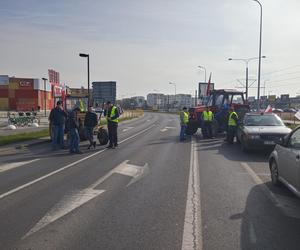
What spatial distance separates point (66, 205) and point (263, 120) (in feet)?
34.7

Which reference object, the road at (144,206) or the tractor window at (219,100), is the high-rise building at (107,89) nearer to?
the tractor window at (219,100)

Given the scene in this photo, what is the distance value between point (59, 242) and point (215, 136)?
16619mm

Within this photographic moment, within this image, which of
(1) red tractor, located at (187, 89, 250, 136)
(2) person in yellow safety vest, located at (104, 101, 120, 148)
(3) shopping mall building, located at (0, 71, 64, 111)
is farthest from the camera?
(3) shopping mall building, located at (0, 71, 64, 111)

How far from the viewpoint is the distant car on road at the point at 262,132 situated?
13.1 metres

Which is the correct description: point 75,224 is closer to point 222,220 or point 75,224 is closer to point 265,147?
point 222,220

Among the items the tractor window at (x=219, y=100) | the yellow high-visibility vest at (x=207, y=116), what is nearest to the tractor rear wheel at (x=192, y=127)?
the tractor window at (x=219, y=100)

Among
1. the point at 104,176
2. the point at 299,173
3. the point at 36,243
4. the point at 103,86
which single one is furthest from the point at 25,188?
the point at 103,86

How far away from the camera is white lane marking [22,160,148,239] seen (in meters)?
5.59

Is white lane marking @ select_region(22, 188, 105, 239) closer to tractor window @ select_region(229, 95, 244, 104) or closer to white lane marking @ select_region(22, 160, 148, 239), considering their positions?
white lane marking @ select_region(22, 160, 148, 239)

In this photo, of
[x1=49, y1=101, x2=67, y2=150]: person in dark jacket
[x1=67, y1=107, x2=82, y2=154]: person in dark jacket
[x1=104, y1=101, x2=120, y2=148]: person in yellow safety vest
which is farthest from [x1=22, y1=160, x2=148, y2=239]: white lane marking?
[x1=49, y1=101, x2=67, y2=150]: person in dark jacket

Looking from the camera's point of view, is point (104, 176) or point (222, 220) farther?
point (104, 176)

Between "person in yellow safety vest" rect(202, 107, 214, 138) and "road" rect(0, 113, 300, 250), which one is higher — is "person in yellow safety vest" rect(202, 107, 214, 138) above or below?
above

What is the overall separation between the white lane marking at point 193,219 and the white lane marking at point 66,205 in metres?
1.82

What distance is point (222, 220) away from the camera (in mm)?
5680
